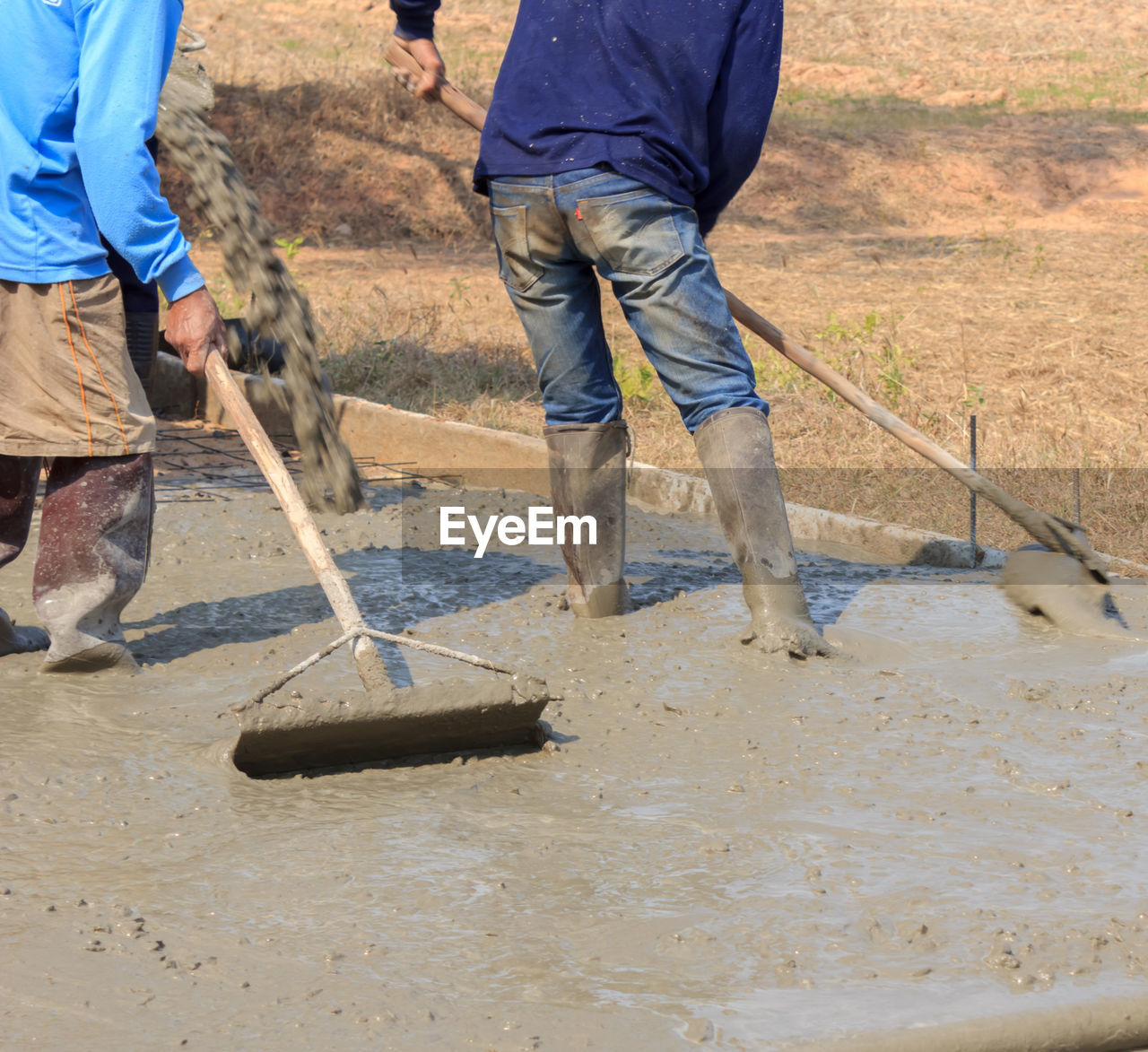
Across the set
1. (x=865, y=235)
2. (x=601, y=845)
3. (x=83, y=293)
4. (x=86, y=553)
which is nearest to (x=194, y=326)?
(x=83, y=293)

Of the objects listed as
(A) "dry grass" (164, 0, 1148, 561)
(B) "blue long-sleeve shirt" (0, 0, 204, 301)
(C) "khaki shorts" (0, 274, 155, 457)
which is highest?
(B) "blue long-sleeve shirt" (0, 0, 204, 301)

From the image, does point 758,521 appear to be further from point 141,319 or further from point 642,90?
point 141,319

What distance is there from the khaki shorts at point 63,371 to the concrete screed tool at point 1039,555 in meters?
1.49

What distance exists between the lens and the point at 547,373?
11.9ft

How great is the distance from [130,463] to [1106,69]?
2411 cm

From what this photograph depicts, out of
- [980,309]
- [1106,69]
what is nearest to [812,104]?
[1106,69]

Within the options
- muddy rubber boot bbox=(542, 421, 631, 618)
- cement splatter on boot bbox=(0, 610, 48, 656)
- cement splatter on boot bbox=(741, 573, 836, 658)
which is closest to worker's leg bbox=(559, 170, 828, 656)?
cement splatter on boot bbox=(741, 573, 836, 658)

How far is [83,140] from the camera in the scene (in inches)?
113

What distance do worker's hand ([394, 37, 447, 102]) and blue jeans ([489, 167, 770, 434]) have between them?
54cm

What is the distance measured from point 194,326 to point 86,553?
569 mm

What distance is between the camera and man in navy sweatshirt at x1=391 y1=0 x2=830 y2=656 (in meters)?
3.34

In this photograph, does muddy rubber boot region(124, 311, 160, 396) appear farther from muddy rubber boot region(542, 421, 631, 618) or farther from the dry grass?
the dry grass

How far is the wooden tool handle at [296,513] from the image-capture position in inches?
112

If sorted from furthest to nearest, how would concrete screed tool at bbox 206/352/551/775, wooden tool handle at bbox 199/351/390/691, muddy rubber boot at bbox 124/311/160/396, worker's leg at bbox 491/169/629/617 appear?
muddy rubber boot at bbox 124/311/160/396
worker's leg at bbox 491/169/629/617
wooden tool handle at bbox 199/351/390/691
concrete screed tool at bbox 206/352/551/775
